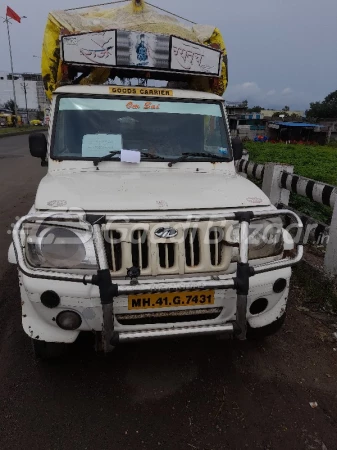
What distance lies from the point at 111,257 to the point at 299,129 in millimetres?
41447

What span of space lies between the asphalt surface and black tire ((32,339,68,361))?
5.6 inches

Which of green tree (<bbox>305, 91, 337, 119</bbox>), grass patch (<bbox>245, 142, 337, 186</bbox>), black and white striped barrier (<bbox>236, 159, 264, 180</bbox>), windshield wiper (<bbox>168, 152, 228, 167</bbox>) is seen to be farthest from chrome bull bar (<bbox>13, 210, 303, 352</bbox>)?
green tree (<bbox>305, 91, 337, 119</bbox>)

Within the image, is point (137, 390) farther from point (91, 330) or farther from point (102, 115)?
point (102, 115)

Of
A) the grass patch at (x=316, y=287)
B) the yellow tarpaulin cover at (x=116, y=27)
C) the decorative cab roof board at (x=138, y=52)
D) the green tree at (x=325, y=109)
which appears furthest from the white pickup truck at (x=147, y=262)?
the green tree at (x=325, y=109)

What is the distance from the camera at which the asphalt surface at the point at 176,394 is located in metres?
2.38

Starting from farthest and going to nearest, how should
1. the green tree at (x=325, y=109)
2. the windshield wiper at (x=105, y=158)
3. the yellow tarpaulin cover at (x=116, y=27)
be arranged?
the green tree at (x=325, y=109)
the yellow tarpaulin cover at (x=116, y=27)
the windshield wiper at (x=105, y=158)

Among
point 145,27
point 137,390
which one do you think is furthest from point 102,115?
point 137,390

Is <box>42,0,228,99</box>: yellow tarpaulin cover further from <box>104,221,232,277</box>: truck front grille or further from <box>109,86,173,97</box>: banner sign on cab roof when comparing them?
<box>104,221,232,277</box>: truck front grille

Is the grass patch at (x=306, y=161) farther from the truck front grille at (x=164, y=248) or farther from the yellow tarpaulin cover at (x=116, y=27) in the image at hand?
the truck front grille at (x=164, y=248)

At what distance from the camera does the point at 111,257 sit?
2.52 m

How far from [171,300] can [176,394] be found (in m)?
0.77

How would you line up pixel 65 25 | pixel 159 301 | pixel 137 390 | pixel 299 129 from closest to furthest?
1. pixel 159 301
2. pixel 137 390
3. pixel 65 25
4. pixel 299 129

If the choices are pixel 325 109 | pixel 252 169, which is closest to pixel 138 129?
pixel 252 169

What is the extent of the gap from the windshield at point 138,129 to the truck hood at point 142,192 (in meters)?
0.34
